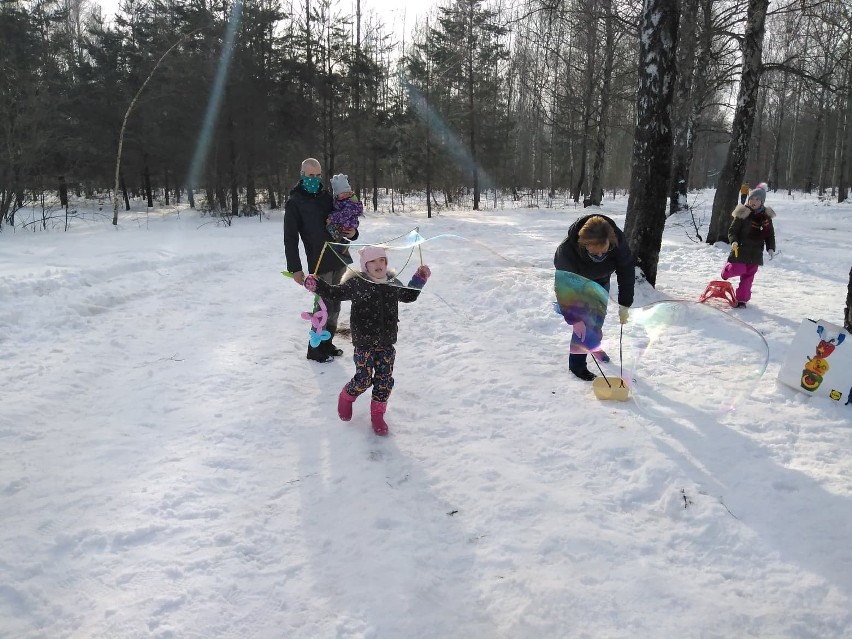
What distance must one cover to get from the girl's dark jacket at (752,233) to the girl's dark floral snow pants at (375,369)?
5.85 metres

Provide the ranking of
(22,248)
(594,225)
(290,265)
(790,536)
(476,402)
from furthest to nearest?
1. (22,248)
2. (290,265)
3. (476,402)
4. (594,225)
5. (790,536)

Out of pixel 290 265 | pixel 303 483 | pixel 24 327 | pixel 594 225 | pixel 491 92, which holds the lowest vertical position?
pixel 303 483

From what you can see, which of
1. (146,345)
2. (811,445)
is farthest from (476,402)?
(146,345)

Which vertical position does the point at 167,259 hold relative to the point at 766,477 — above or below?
above

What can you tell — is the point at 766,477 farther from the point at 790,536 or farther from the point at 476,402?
the point at 476,402

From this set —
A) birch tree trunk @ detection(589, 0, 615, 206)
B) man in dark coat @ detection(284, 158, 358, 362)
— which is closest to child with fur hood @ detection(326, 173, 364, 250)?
man in dark coat @ detection(284, 158, 358, 362)

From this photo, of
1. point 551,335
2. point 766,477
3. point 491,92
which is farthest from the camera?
point 491,92

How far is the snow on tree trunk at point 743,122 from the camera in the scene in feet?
37.8

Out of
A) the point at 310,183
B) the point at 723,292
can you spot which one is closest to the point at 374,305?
the point at 310,183

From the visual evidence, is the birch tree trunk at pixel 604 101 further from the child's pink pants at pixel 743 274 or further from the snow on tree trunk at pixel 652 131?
the child's pink pants at pixel 743 274

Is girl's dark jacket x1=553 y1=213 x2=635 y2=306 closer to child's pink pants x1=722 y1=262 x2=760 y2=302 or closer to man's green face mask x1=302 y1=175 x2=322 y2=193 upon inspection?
man's green face mask x1=302 y1=175 x2=322 y2=193

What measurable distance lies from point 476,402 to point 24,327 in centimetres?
554

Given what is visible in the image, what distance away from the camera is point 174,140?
82.7 feet

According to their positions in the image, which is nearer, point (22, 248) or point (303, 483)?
point (303, 483)
